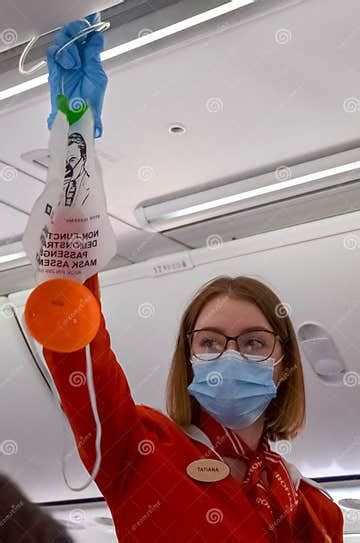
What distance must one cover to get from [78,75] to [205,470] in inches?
49.1

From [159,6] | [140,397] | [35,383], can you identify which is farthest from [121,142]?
[35,383]

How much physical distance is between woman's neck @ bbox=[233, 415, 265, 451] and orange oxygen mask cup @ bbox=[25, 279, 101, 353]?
1.16 metres

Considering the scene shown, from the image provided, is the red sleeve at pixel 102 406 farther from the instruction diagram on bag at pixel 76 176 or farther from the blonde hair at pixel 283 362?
the blonde hair at pixel 283 362

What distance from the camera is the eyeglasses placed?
293cm

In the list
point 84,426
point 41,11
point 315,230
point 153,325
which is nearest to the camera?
point 84,426

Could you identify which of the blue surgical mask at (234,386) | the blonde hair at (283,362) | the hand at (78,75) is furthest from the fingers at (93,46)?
the blue surgical mask at (234,386)

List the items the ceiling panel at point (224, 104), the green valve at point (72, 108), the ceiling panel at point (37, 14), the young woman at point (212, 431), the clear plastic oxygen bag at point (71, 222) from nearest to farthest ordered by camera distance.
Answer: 1. the clear plastic oxygen bag at point (71, 222)
2. the green valve at point (72, 108)
3. the young woman at point (212, 431)
4. the ceiling panel at point (37, 14)
5. the ceiling panel at point (224, 104)

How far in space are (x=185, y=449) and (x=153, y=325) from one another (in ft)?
10.9

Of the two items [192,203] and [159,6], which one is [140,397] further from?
[159,6]

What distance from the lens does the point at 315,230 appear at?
5008 mm

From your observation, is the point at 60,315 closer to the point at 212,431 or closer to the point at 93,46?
the point at 93,46

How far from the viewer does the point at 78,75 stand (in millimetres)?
2156

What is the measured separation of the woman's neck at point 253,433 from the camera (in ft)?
9.47

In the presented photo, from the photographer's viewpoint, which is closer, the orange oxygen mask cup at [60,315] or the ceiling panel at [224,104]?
the orange oxygen mask cup at [60,315]
